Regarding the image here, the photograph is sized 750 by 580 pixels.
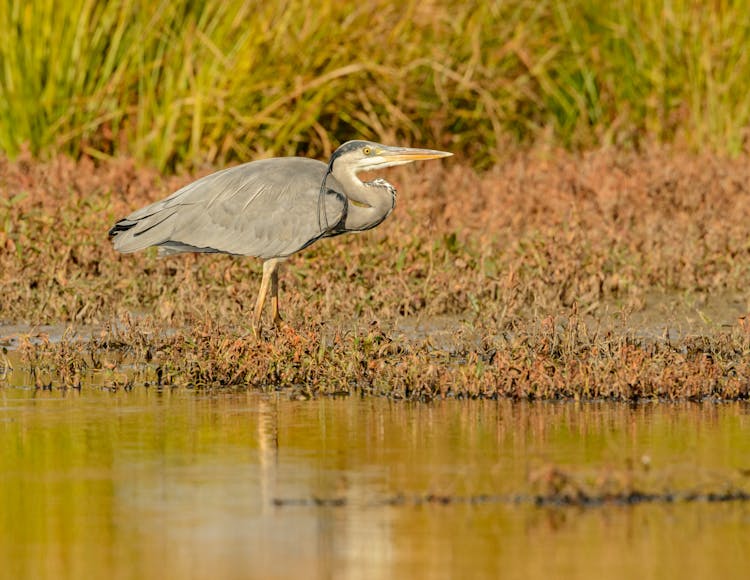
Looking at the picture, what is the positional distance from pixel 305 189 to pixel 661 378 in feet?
8.18

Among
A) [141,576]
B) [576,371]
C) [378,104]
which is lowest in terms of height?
[141,576]

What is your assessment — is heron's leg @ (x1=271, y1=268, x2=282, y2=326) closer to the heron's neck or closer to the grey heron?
the grey heron

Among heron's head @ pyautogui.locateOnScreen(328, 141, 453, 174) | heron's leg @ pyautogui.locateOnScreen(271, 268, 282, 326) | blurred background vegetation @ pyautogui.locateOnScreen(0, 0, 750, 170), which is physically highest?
blurred background vegetation @ pyautogui.locateOnScreen(0, 0, 750, 170)

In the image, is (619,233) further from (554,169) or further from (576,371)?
(576,371)

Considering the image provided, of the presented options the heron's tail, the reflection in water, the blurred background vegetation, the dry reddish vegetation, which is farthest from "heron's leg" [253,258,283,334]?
the blurred background vegetation

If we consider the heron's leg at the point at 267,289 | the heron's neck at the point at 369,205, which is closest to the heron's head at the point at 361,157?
the heron's neck at the point at 369,205

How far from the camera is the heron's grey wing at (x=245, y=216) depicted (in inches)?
332

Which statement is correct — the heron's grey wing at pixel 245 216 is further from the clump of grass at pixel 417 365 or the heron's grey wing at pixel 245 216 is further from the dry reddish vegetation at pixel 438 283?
the clump of grass at pixel 417 365

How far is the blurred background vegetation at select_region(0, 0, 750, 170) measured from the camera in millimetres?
12422

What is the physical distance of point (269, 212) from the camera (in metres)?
8.50

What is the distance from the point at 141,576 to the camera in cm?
405

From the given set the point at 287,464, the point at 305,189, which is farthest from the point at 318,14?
the point at 287,464

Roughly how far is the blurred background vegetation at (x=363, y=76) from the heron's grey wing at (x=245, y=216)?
3366 millimetres

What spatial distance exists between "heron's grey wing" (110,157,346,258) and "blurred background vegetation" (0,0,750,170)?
3.37m
